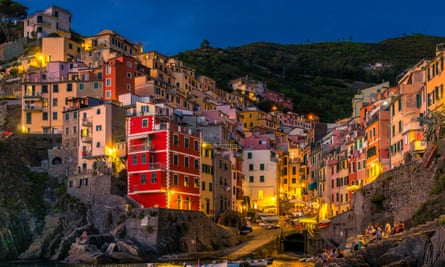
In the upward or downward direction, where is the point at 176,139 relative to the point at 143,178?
upward

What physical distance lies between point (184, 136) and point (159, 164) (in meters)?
5.62

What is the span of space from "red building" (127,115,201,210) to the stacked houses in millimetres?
126

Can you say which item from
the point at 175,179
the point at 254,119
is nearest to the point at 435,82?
the point at 175,179

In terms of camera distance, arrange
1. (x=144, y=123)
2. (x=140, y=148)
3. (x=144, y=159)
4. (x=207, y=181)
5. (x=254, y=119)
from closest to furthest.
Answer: (x=144, y=159), (x=140, y=148), (x=144, y=123), (x=207, y=181), (x=254, y=119)

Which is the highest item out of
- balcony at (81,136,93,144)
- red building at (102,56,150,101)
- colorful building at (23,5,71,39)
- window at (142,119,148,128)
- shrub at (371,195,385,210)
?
colorful building at (23,5,71,39)

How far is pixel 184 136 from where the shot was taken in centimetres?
7900

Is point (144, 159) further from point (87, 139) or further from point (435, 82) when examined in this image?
point (435, 82)

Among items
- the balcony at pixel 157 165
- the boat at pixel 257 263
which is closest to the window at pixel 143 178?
the balcony at pixel 157 165

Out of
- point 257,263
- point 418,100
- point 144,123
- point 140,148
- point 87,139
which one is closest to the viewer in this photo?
point 257,263

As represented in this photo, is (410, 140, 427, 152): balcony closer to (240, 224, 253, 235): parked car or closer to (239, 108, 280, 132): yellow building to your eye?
(240, 224, 253, 235): parked car

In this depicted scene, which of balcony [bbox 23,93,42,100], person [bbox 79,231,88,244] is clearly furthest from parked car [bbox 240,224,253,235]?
balcony [bbox 23,93,42,100]

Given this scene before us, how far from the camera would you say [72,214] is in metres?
78.2

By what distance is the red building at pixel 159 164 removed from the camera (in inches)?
2955

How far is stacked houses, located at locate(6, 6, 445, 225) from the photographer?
235 ft
